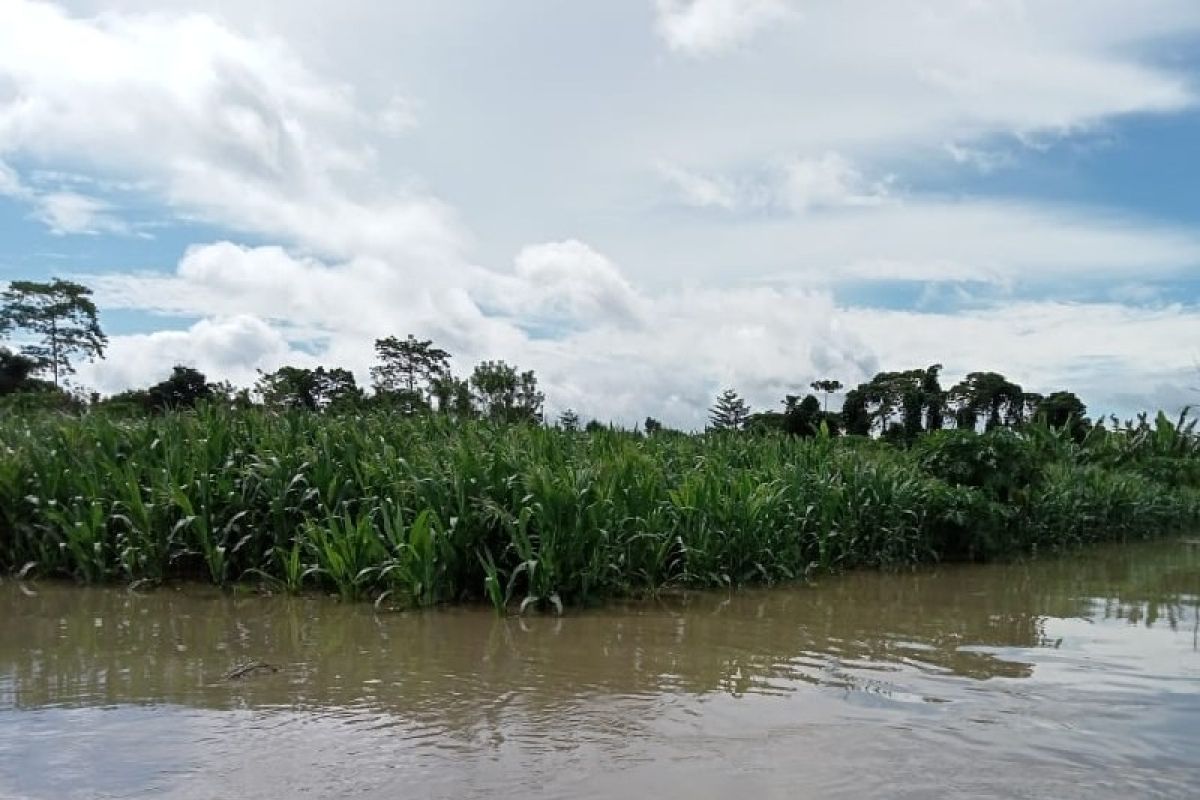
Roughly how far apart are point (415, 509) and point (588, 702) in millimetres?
3028

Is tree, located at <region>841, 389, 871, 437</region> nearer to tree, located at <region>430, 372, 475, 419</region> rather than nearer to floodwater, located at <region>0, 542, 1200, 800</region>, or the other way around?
tree, located at <region>430, 372, 475, 419</region>

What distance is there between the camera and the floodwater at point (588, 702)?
3.02 metres

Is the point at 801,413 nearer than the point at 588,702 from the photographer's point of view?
No

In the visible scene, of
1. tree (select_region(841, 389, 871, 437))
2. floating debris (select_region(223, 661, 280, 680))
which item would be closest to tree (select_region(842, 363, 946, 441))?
tree (select_region(841, 389, 871, 437))

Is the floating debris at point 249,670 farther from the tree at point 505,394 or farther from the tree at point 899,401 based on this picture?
the tree at point 899,401

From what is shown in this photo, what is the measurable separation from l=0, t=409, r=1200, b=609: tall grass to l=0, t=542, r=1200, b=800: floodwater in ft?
1.16

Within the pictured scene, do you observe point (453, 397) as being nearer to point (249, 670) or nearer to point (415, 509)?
point (415, 509)

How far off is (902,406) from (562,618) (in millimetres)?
27159

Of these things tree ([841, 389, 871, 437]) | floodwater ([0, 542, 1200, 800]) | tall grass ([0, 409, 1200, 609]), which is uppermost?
tree ([841, 389, 871, 437])

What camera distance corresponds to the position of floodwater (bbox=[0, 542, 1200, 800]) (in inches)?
119

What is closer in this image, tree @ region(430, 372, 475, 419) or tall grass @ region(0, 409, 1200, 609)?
tall grass @ region(0, 409, 1200, 609)

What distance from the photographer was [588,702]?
3936 millimetres

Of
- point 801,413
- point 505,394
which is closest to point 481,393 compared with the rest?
point 505,394

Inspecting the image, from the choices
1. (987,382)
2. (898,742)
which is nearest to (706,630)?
(898,742)
